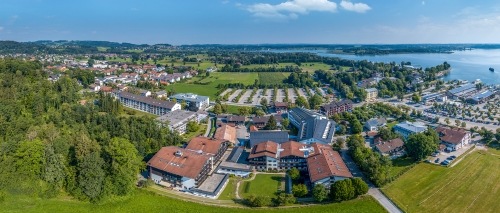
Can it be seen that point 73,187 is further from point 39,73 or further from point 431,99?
point 431,99

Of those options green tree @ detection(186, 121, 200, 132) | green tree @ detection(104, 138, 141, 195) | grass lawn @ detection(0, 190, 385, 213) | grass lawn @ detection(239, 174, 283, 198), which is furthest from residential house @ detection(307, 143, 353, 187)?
green tree @ detection(186, 121, 200, 132)

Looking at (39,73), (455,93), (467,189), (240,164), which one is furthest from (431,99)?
(39,73)

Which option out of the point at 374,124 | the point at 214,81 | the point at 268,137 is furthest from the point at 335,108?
the point at 214,81

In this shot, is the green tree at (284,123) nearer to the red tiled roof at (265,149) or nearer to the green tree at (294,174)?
the red tiled roof at (265,149)

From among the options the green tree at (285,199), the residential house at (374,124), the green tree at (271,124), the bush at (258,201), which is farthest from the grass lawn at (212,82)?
the green tree at (285,199)

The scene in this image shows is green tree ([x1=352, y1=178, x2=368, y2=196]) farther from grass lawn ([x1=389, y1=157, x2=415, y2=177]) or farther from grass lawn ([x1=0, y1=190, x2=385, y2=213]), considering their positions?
grass lawn ([x1=389, y1=157, x2=415, y2=177])
